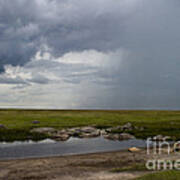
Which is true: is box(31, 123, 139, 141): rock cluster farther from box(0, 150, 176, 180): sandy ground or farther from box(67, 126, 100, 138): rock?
box(0, 150, 176, 180): sandy ground

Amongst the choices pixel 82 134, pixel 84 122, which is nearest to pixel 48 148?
pixel 82 134

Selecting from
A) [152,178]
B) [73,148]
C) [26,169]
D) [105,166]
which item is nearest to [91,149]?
[73,148]

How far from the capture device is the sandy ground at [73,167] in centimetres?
1551

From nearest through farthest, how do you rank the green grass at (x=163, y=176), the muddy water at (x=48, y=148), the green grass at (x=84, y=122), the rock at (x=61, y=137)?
the green grass at (x=163, y=176), the muddy water at (x=48, y=148), the rock at (x=61, y=137), the green grass at (x=84, y=122)

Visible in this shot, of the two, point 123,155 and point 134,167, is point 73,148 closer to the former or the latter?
point 123,155

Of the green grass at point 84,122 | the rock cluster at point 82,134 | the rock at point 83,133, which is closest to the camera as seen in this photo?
the rock cluster at point 82,134

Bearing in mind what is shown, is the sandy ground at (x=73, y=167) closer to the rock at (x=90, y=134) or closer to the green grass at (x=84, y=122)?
the rock at (x=90, y=134)

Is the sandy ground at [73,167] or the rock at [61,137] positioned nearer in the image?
the sandy ground at [73,167]

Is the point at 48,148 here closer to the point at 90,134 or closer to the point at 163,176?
the point at 90,134

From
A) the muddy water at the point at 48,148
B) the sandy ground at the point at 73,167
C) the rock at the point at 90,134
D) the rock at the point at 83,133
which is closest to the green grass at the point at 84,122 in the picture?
the muddy water at the point at 48,148

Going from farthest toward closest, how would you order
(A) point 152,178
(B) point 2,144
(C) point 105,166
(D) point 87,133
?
(D) point 87,133 < (B) point 2,144 < (C) point 105,166 < (A) point 152,178

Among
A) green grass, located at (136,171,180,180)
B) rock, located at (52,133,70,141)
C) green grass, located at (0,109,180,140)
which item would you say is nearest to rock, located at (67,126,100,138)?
rock, located at (52,133,70,141)

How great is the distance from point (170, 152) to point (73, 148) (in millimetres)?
11815

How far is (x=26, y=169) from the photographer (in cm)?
1736
